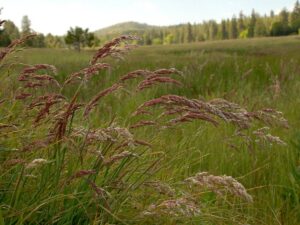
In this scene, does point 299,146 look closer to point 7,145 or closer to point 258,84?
point 7,145

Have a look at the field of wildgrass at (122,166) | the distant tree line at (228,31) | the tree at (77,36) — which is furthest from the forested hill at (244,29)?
the field of wildgrass at (122,166)

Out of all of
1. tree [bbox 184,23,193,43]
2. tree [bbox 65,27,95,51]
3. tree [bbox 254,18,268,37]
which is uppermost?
tree [bbox 65,27,95,51]

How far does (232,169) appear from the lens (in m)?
2.77

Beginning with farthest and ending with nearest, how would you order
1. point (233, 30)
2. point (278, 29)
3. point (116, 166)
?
1. point (233, 30)
2. point (278, 29)
3. point (116, 166)

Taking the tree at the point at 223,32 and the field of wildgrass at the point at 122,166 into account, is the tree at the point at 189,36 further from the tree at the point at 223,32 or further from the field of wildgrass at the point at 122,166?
the field of wildgrass at the point at 122,166

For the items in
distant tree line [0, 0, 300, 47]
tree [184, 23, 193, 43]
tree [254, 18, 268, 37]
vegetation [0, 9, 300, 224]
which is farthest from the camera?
tree [184, 23, 193, 43]

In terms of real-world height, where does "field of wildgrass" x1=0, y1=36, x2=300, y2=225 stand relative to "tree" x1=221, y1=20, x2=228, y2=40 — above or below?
above

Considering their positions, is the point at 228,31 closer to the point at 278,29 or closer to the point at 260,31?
the point at 260,31

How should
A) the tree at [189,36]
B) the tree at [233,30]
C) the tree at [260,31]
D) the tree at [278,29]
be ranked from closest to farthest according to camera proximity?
the tree at [278,29] → the tree at [260,31] → the tree at [233,30] → the tree at [189,36]

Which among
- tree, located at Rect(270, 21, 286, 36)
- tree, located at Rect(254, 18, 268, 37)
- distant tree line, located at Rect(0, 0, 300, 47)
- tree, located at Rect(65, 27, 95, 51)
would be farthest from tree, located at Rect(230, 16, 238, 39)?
tree, located at Rect(65, 27, 95, 51)

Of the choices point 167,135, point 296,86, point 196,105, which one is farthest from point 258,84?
point 196,105

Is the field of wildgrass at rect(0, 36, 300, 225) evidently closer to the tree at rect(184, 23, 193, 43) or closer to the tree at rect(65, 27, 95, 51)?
the tree at rect(65, 27, 95, 51)

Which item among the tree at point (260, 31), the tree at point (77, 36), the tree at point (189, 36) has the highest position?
the tree at point (77, 36)

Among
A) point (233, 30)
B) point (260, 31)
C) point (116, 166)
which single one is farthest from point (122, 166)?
point (233, 30)
